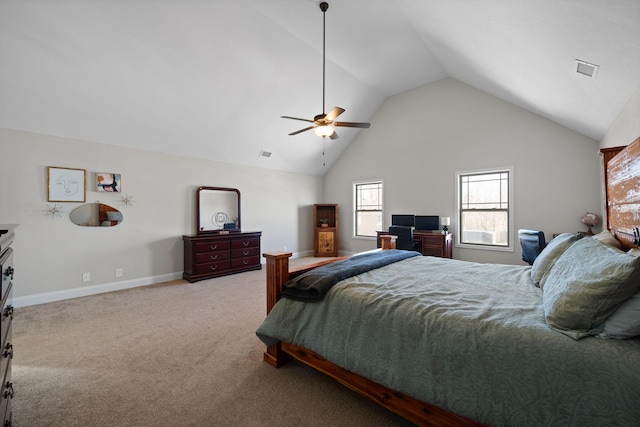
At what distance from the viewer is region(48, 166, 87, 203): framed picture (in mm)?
3664

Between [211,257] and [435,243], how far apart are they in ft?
13.6

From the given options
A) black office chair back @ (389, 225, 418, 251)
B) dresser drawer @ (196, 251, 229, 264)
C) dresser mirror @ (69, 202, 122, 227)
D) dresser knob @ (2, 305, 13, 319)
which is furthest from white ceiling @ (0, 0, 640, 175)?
dresser knob @ (2, 305, 13, 319)

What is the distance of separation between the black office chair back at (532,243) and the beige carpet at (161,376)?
281 centimetres

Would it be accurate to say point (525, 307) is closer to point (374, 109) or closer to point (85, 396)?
point (85, 396)

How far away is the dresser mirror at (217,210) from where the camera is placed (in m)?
5.15

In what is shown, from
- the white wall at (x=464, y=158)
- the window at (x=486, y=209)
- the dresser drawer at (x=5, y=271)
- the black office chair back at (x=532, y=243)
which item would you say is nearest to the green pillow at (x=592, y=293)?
the black office chair back at (x=532, y=243)

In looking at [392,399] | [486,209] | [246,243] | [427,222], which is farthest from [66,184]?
[486,209]

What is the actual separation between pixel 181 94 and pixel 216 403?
4025 millimetres

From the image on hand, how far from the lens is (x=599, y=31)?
1923 millimetres

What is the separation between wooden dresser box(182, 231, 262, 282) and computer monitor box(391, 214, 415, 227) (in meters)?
Result: 2.97

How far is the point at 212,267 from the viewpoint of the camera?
4859 mm

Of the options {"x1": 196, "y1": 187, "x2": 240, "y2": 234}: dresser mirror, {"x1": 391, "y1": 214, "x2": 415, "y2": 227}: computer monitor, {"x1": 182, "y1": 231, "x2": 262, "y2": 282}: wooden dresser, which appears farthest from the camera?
{"x1": 391, "y1": 214, "x2": 415, "y2": 227}: computer monitor

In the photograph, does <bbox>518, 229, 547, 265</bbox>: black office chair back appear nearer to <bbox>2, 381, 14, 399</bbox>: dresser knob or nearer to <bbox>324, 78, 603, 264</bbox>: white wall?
<bbox>324, 78, 603, 264</bbox>: white wall

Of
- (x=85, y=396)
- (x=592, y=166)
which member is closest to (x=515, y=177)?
(x=592, y=166)
